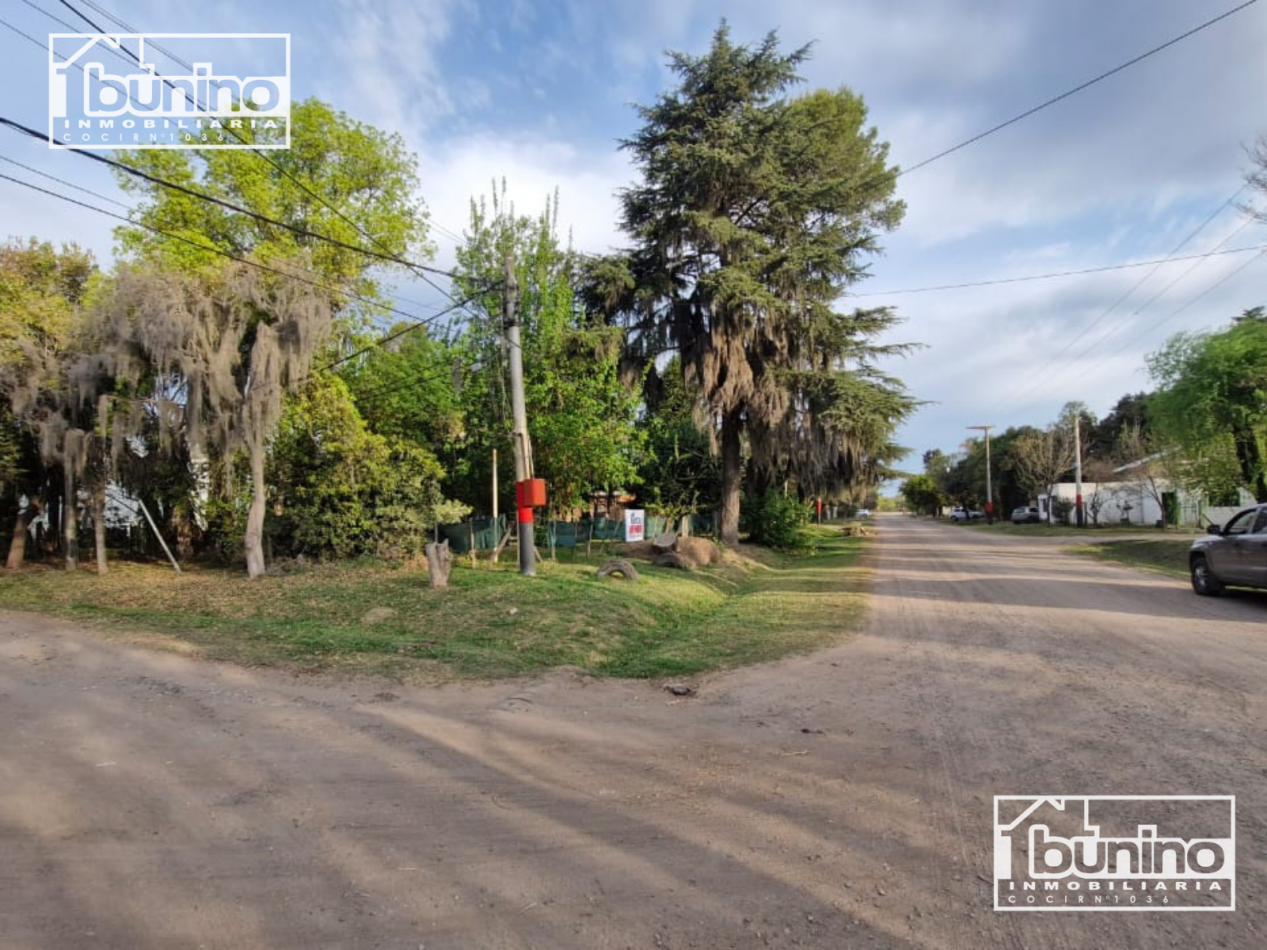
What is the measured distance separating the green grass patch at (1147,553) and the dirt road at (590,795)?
13.8 m

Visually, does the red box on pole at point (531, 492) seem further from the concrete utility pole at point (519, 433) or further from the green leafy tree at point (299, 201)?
the green leafy tree at point (299, 201)

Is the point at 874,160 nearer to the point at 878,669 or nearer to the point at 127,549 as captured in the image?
the point at 878,669

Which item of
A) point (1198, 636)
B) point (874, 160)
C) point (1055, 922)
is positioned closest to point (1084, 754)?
point (1055, 922)

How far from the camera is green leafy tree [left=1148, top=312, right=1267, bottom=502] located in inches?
771

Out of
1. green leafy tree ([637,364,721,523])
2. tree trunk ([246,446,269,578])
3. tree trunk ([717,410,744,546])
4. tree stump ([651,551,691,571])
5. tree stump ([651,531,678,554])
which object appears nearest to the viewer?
tree trunk ([246,446,269,578])

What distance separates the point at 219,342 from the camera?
14.5 meters

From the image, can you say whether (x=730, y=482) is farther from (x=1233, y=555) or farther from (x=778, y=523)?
(x=1233, y=555)

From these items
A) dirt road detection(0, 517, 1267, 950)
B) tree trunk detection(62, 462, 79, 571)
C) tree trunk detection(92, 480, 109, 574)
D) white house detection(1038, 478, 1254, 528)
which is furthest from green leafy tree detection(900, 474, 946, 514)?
dirt road detection(0, 517, 1267, 950)

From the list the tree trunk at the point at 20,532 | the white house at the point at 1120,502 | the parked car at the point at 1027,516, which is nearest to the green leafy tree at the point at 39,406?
the tree trunk at the point at 20,532

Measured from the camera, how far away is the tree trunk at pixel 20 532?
1706 cm

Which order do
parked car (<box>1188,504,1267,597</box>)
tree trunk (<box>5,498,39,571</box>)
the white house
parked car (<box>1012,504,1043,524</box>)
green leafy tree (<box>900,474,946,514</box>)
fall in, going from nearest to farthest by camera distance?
parked car (<box>1188,504,1267,597</box>) < tree trunk (<box>5,498,39,571</box>) < the white house < parked car (<box>1012,504,1043,524</box>) < green leafy tree (<box>900,474,946,514</box>)

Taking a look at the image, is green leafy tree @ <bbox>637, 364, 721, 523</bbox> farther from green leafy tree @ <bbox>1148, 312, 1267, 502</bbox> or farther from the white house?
the white house

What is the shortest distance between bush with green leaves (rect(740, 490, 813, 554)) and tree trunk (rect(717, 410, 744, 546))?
3108 millimetres

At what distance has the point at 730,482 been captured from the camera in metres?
24.5
